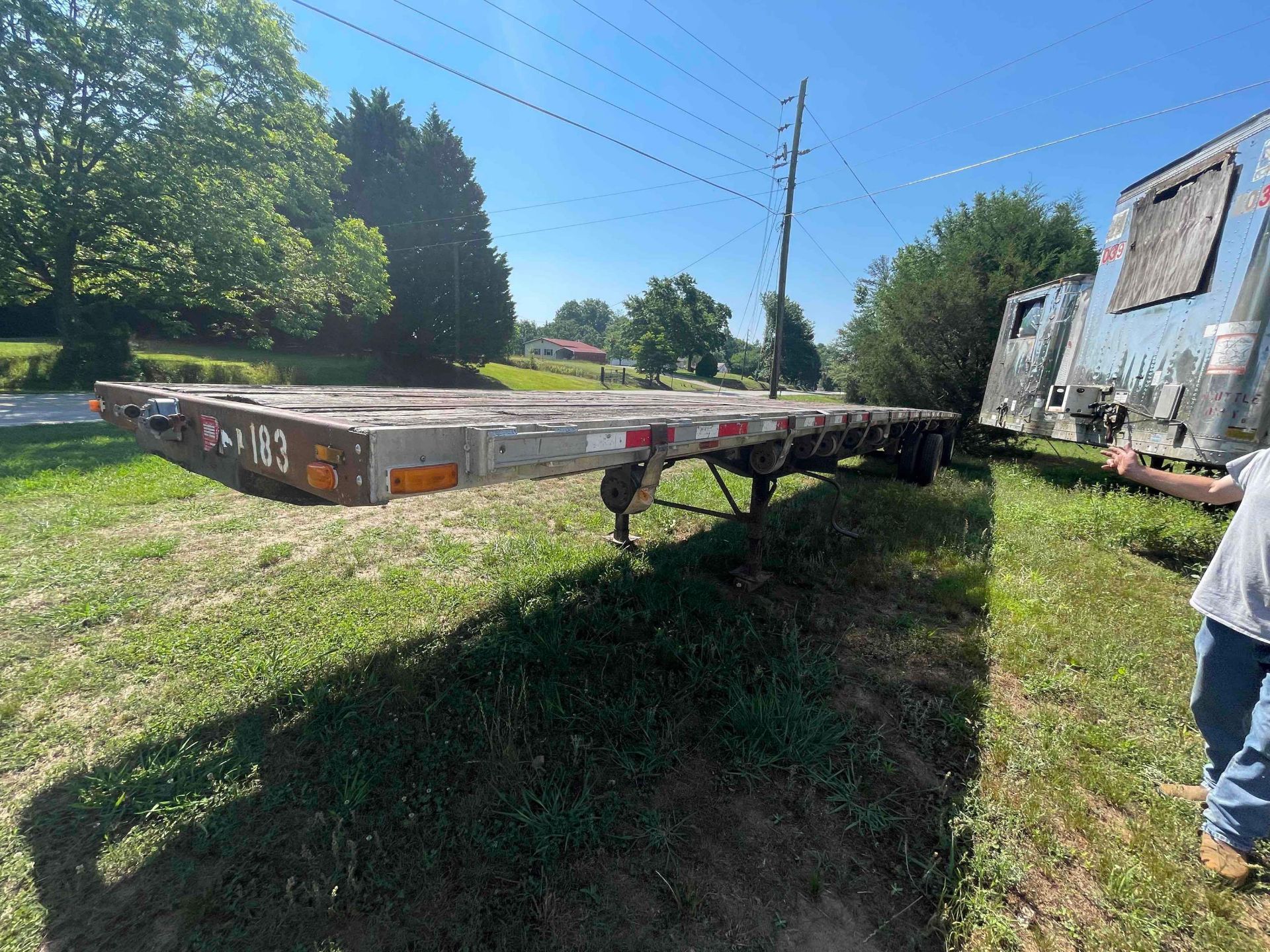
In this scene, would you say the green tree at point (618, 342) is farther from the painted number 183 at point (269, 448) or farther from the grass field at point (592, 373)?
the painted number 183 at point (269, 448)

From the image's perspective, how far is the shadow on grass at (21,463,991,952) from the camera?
1.68m

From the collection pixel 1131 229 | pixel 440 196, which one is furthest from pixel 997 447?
pixel 440 196

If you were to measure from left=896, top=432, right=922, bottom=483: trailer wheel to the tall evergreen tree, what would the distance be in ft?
68.5

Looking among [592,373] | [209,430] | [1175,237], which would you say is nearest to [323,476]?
[209,430]

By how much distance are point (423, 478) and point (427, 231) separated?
28.3m

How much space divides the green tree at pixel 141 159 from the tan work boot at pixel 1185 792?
63.5 ft

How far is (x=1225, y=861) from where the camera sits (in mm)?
1959

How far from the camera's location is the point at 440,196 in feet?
85.6

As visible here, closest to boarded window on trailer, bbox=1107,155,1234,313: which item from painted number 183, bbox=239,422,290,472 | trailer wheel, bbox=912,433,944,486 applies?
trailer wheel, bbox=912,433,944,486

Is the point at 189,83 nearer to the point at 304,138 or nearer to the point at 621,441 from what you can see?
the point at 304,138

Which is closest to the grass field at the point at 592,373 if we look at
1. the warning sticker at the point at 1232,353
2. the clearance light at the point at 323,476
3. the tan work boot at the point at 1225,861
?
the warning sticker at the point at 1232,353

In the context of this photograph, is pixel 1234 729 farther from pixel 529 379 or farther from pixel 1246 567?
pixel 529 379

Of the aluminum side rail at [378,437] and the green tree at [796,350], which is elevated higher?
the green tree at [796,350]

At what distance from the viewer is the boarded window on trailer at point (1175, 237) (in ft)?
17.4
